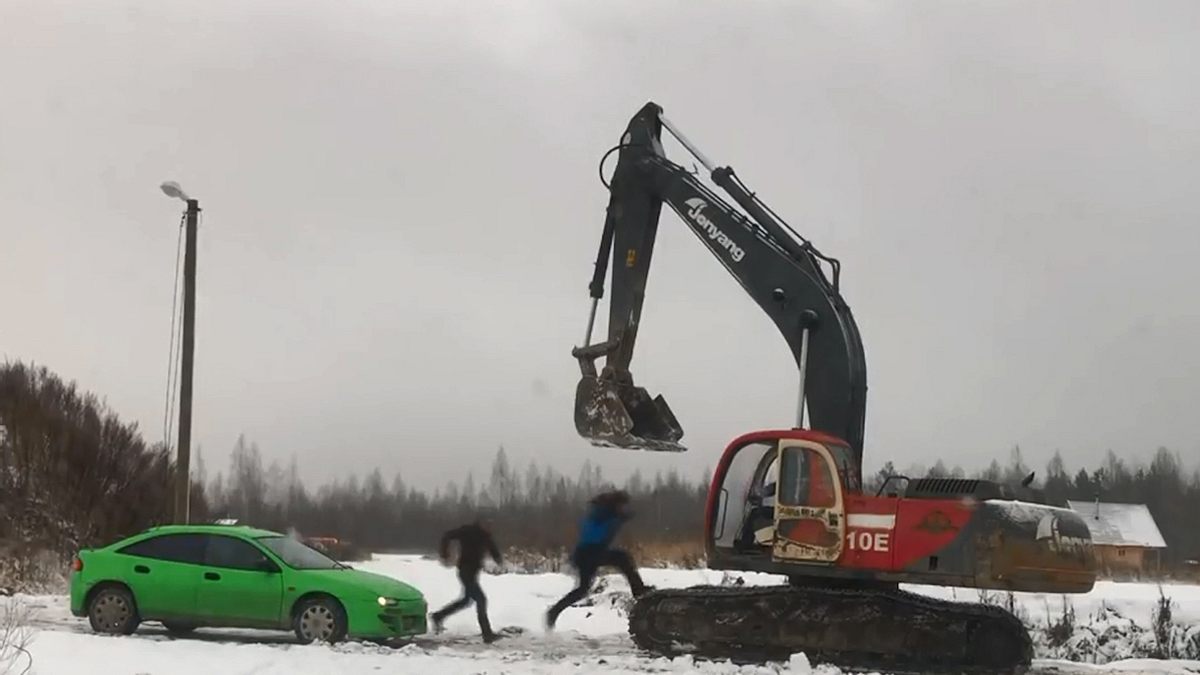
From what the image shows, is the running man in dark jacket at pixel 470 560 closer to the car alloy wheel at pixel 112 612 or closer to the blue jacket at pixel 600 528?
the blue jacket at pixel 600 528

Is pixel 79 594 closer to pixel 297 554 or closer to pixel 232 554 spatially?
pixel 232 554

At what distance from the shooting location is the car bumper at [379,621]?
14.2 meters

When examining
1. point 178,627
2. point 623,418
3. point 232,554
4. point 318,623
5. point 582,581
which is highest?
point 623,418

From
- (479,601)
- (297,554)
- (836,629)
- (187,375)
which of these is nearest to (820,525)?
(836,629)

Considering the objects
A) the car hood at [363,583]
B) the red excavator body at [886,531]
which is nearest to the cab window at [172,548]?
the car hood at [363,583]

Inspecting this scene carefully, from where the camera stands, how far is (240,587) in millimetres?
14523

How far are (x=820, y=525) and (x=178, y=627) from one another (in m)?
7.33

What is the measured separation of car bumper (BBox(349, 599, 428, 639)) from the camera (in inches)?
560

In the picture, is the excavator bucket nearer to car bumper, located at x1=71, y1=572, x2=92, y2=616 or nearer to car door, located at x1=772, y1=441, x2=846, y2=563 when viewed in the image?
car door, located at x1=772, y1=441, x2=846, y2=563

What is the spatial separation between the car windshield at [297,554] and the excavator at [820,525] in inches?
131

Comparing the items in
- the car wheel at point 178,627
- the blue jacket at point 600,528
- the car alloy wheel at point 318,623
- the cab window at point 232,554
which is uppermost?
the blue jacket at point 600,528

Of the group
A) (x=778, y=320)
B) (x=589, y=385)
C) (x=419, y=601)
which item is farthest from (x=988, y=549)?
(x=419, y=601)

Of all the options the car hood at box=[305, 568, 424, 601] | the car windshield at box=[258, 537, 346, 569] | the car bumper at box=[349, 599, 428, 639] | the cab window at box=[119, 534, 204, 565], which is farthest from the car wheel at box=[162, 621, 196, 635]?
the car bumper at box=[349, 599, 428, 639]

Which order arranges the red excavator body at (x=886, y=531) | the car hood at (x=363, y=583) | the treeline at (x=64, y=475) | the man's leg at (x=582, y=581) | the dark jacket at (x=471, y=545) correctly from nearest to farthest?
the red excavator body at (x=886, y=531), the car hood at (x=363, y=583), the man's leg at (x=582, y=581), the dark jacket at (x=471, y=545), the treeline at (x=64, y=475)
